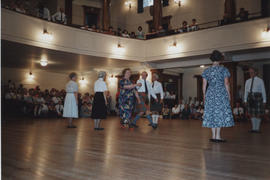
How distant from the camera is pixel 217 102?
12.4ft

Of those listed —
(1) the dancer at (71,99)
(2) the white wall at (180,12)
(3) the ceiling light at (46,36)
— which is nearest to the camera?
(1) the dancer at (71,99)

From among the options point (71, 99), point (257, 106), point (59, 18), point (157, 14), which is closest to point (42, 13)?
point (59, 18)

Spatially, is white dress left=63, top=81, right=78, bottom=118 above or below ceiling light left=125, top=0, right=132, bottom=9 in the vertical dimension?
below

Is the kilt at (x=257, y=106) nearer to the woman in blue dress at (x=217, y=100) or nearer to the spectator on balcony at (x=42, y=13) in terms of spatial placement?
the woman in blue dress at (x=217, y=100)

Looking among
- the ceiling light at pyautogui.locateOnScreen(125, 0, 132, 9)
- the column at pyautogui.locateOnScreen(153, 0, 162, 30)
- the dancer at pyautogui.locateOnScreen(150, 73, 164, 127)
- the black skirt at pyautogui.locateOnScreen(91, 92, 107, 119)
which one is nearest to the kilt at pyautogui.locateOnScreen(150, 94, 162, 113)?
the dancer at pyautogui.locateOnScreen(150, 73, 164, 127)

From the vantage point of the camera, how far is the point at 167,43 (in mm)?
11094

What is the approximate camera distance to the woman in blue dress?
12.3 feet

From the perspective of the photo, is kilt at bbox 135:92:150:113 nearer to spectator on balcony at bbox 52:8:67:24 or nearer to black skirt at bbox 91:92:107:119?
black skirt at bbox 91:92:107:119

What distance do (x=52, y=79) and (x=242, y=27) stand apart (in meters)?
11.8

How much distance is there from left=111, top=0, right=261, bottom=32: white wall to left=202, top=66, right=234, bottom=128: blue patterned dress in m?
8.91

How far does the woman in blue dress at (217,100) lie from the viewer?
3.73 m

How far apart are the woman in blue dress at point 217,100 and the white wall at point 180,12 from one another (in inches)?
350

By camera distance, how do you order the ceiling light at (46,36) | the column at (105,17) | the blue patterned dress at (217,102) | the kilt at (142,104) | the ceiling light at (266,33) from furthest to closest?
the column at (105,17) → the ceiling light at (46,36) → the ceiling light at (266,33) → the kilt at (142,104) → the blue patterned dress at (217,102)

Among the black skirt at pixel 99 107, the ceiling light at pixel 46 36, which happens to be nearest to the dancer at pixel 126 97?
the black skirt at pixel 99 107
